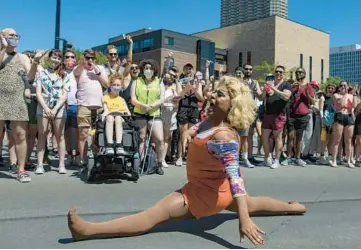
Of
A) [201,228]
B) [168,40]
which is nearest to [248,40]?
[168,40]

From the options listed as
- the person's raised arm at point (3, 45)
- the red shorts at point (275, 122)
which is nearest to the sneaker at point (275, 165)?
the red shorts at point (275, 122)

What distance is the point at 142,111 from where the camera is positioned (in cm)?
795

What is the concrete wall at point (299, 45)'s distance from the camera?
80.2 metres

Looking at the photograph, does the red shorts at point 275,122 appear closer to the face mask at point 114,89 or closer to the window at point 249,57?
the face mask at point 114,89

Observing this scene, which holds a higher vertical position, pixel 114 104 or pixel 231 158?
pixel 114 104

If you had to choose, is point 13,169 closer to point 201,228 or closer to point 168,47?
point 201,228

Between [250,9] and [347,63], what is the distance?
38277 mm

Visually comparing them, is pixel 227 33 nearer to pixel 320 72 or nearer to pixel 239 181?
pixel 320 72

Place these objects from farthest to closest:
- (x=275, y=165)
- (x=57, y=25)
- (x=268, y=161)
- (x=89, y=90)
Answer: (x=57, y=25), (x=268, y=161), (x=275, y=165), (x=89, y=90)

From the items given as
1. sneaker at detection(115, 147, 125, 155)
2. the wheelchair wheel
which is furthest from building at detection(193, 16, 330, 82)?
sneaker at detection(115, 147, 125, 155)

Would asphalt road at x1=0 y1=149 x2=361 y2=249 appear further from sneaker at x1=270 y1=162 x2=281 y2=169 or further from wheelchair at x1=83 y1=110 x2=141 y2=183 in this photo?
sneaker at x1=270 y1=162 x2=281 y2=169

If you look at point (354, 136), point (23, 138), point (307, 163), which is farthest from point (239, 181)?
point (354, 136)

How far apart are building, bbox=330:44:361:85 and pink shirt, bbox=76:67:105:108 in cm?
13780

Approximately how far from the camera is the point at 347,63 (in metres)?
141
